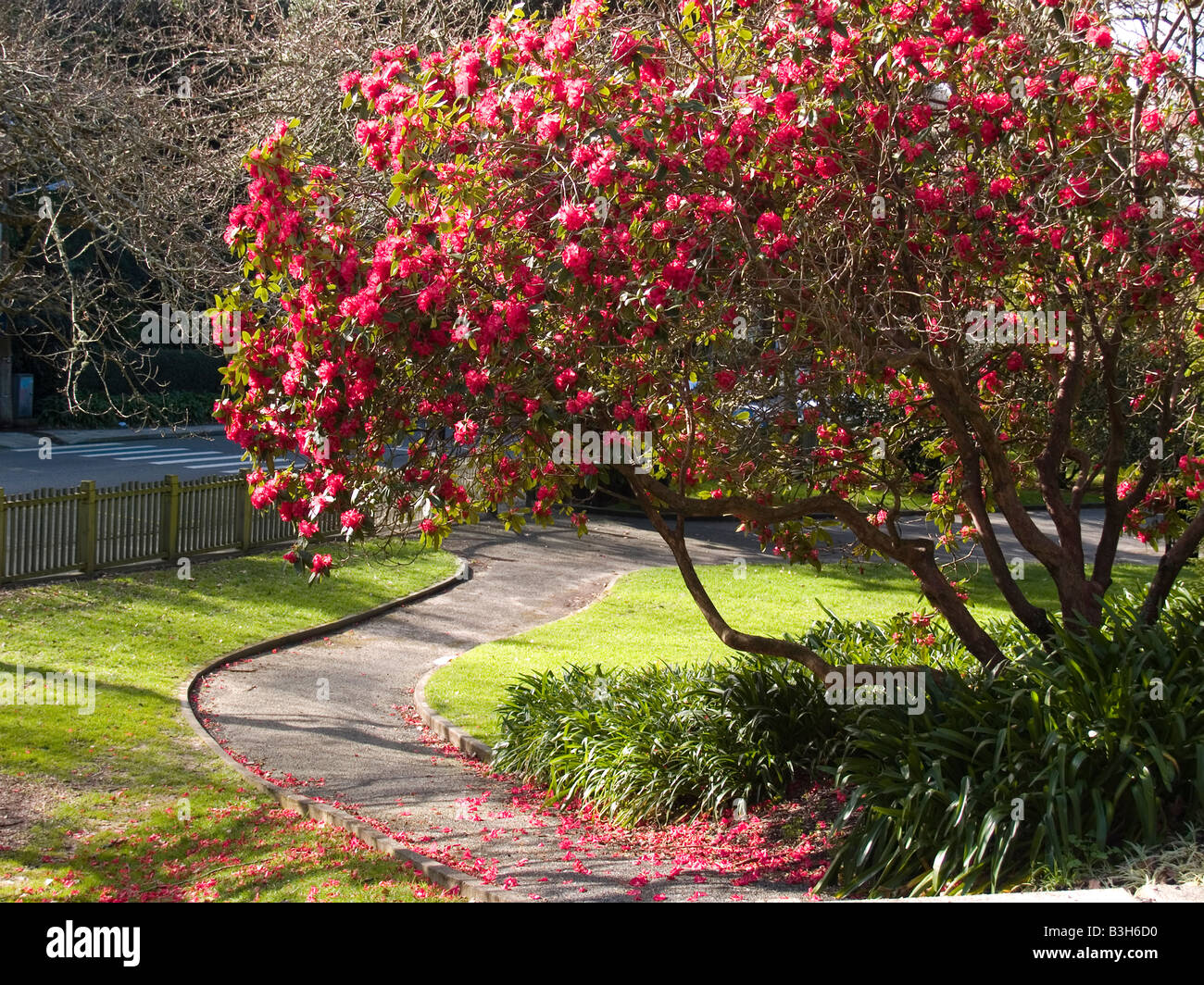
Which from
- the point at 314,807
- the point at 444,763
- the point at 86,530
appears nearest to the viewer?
the point at 314,807

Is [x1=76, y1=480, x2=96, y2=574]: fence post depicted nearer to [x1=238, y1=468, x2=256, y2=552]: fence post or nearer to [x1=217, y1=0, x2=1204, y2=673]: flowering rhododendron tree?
[x1=238, y1=468, x2=256, y2=552]: fence post

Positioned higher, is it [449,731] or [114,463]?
[114,463]

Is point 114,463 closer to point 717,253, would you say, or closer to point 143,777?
point 143,777

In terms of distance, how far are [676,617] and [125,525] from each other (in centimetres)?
737

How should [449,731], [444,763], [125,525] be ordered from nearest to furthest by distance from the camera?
[444,763]
[449,731]
[125,525]

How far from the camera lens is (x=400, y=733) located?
1076 centimetres

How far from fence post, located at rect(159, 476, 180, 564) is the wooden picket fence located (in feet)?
0.04

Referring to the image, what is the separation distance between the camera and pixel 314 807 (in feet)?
26.1

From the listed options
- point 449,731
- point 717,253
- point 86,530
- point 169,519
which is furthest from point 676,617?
point 717,253

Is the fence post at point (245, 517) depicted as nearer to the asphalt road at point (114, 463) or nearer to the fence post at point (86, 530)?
the asphalt road at point (114, 463)

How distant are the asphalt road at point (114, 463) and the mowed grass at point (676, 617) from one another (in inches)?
294

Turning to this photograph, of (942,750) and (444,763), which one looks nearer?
(942,750)

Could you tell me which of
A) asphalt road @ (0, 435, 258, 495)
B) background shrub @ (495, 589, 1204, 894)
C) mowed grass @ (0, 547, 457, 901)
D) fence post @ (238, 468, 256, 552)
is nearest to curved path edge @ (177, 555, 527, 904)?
mowed grass @ (0, 547, 457, 901)

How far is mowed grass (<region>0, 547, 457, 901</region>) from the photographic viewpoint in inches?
261
